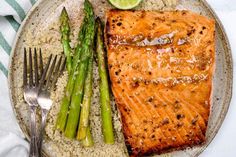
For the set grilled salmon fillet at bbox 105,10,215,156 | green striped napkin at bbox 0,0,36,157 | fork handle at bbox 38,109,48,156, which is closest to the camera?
grilled salmon fillet at bbox 105,10,215,156

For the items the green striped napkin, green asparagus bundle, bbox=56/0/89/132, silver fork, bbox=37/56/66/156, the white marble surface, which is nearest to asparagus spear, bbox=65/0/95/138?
green asparagus bundle, bbox=56/0/89/132

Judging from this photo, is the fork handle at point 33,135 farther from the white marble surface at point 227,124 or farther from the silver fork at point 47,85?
the white marble surface at point 227,124

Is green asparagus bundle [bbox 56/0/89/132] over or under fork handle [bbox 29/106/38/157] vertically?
over

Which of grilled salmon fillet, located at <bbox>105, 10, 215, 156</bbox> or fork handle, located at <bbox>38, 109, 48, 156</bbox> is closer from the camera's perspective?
grilled salmon fillet, located at <bbox>105, 10, 215, 156</bbox>

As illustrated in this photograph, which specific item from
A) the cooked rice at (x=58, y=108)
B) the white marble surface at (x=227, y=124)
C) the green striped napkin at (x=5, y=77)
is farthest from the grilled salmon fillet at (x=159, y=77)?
the green striped napkin at (x=5, y=77)

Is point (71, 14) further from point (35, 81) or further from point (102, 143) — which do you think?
point (102, 143)

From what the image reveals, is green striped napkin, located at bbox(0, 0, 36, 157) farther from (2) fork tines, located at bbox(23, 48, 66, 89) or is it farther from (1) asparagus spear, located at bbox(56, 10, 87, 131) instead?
(1) asparagus spear, located at bbox(56, 10, 87, 131)

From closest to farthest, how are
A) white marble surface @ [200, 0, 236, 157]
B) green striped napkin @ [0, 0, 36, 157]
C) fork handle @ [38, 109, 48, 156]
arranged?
fork handle @ [38, 109, 48, 156]
green striped napkin @ [0, 0, 36, 157]
white marble surface @ [200, 0, 236, 157]
